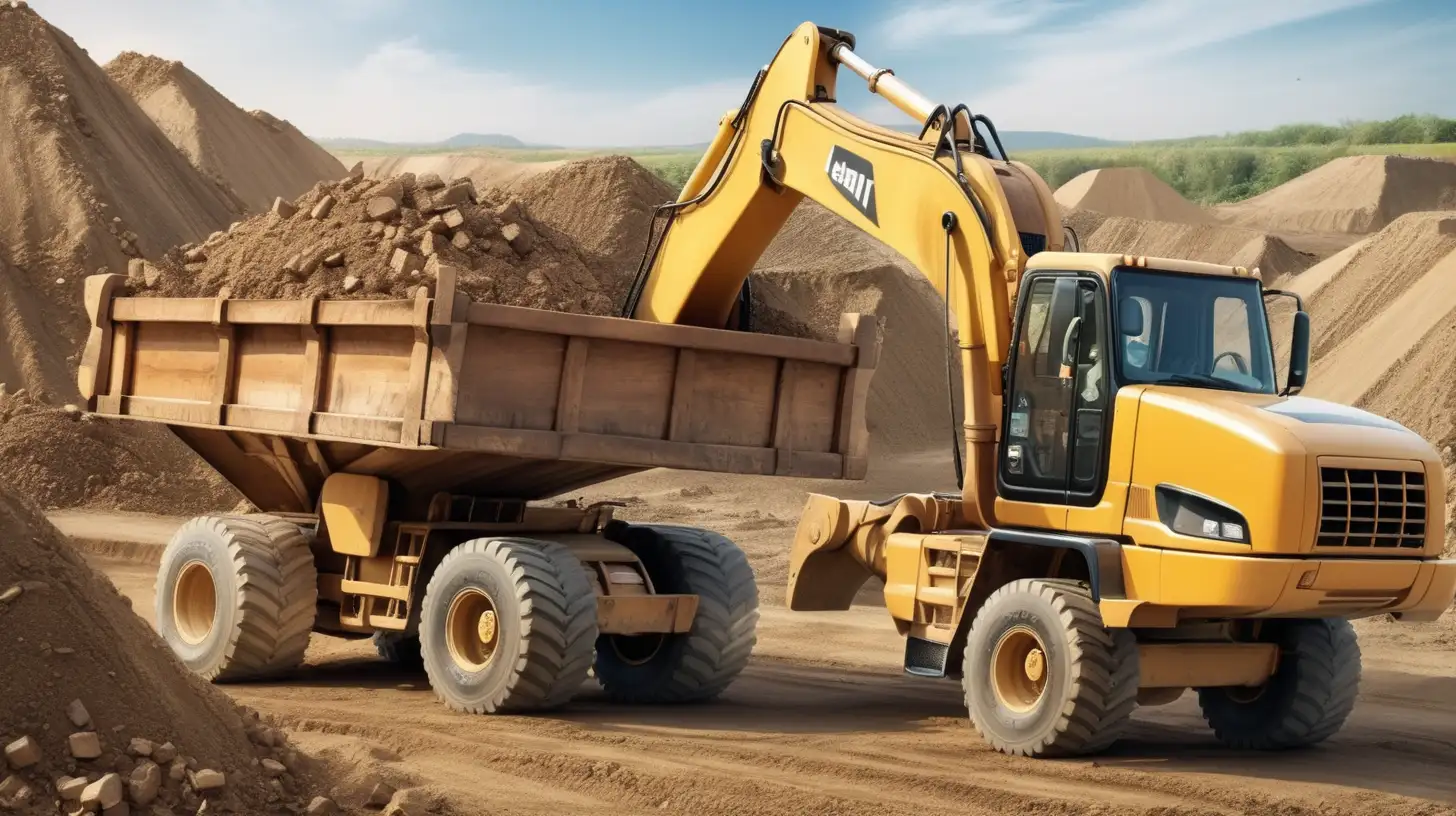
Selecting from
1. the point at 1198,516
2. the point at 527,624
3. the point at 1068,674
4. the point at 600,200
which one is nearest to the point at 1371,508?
the point at 1198,516

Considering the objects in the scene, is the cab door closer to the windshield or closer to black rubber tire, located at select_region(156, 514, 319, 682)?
the windshield

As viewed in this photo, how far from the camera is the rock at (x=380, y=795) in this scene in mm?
7137

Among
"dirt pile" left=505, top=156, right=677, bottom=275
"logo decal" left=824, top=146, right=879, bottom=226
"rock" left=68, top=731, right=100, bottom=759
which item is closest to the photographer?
"rock" left=68, top=731, right=100, bottom=759

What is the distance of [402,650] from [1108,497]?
538cm

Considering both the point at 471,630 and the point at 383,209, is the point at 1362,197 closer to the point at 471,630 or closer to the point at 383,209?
the point at 383,209

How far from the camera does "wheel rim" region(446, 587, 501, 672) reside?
32.7 feet

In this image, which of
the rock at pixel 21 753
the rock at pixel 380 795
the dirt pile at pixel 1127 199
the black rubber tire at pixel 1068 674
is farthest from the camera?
the dirt pile at pixel 1127 199

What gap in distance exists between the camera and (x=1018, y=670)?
9.42 m

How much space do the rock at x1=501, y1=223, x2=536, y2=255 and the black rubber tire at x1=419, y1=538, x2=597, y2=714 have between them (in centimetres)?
236

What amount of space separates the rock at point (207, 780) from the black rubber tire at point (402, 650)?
5357 mm

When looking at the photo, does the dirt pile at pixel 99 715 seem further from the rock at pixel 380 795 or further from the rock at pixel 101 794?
the rock at pixel 380 795

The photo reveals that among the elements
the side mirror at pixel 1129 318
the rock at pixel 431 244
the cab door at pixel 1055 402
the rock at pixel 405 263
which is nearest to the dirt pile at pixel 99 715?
the rock at pixel 405 263

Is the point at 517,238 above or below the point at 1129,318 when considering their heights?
above

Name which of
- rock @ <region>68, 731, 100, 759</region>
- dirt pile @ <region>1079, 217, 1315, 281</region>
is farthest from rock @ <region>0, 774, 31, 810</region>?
dirt pile @ <region>1079, 217, 1315, 281</region>
